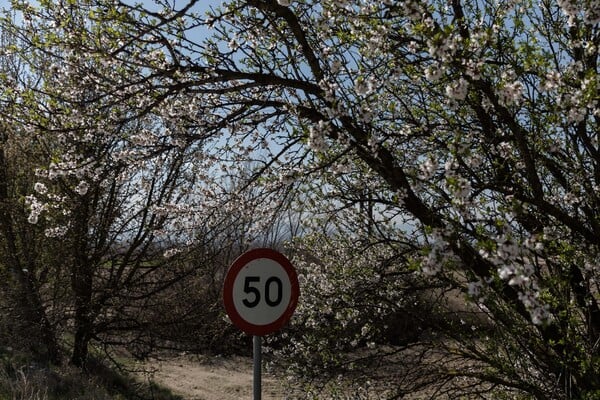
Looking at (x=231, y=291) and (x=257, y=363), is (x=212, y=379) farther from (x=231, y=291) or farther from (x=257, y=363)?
(x=231, y=291)

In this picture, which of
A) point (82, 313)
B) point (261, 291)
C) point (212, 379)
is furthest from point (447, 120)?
point (212, 379)

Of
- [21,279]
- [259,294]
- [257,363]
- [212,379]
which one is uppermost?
[21,279]

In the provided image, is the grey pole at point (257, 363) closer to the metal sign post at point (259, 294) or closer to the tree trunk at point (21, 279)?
the metal sign post at point (259, 294)

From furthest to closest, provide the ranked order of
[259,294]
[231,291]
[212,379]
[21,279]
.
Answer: [212,379], [21,279], [259,294], [231,291]

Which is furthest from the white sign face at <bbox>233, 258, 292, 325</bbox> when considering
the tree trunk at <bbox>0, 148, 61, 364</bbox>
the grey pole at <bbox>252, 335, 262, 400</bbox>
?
the tree trunk at <bbox>0, 148, 61, 364</bbox>

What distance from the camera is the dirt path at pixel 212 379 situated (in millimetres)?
12570

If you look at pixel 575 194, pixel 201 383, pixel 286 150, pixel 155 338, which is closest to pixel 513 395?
pixel 575 194

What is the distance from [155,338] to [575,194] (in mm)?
8947

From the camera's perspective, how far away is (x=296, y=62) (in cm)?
557

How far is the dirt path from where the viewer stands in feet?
41.2

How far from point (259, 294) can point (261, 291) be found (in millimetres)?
28

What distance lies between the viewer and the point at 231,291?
4.37 m

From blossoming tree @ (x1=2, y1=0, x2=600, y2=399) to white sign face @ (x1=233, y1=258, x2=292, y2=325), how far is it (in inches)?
30.3

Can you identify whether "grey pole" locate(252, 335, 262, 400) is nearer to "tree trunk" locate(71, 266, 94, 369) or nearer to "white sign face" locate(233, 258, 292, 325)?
"white sign face" locate(233, 258, 292, 325)
